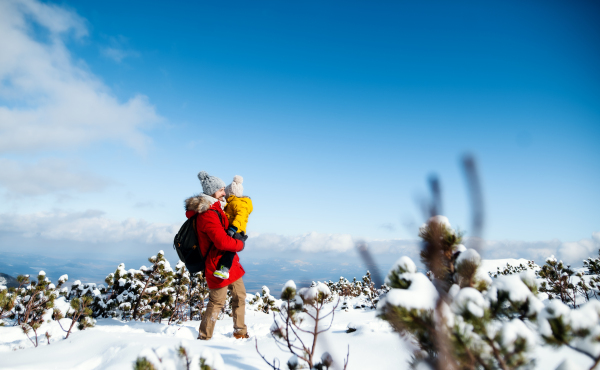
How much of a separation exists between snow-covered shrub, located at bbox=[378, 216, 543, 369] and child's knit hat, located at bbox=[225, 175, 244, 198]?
3.96 meters

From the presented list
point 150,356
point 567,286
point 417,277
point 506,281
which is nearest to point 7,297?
point 150,356

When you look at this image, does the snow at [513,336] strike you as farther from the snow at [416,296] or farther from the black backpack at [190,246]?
the black backpack at [190,246]

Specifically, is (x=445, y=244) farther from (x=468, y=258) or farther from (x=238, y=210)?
(x=238, y=210)

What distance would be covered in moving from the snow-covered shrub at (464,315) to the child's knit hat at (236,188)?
396 centimetres

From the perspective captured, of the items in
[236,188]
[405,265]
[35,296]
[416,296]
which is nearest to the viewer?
[416,296]

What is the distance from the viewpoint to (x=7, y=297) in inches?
232

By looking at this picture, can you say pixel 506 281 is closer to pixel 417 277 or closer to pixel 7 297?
pixel 417 277

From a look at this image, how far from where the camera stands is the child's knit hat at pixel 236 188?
510 cm

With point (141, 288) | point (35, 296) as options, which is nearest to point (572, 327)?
point (141, 288)

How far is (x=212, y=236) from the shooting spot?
4.08 metres

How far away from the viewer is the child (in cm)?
428

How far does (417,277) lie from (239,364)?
7.41 ft

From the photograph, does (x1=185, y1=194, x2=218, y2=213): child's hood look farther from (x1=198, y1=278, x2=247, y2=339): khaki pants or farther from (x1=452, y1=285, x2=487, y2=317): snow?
(x1=452, y1=285, x2=487, y2=317): snow

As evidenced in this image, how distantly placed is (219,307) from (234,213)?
1.58 meters
